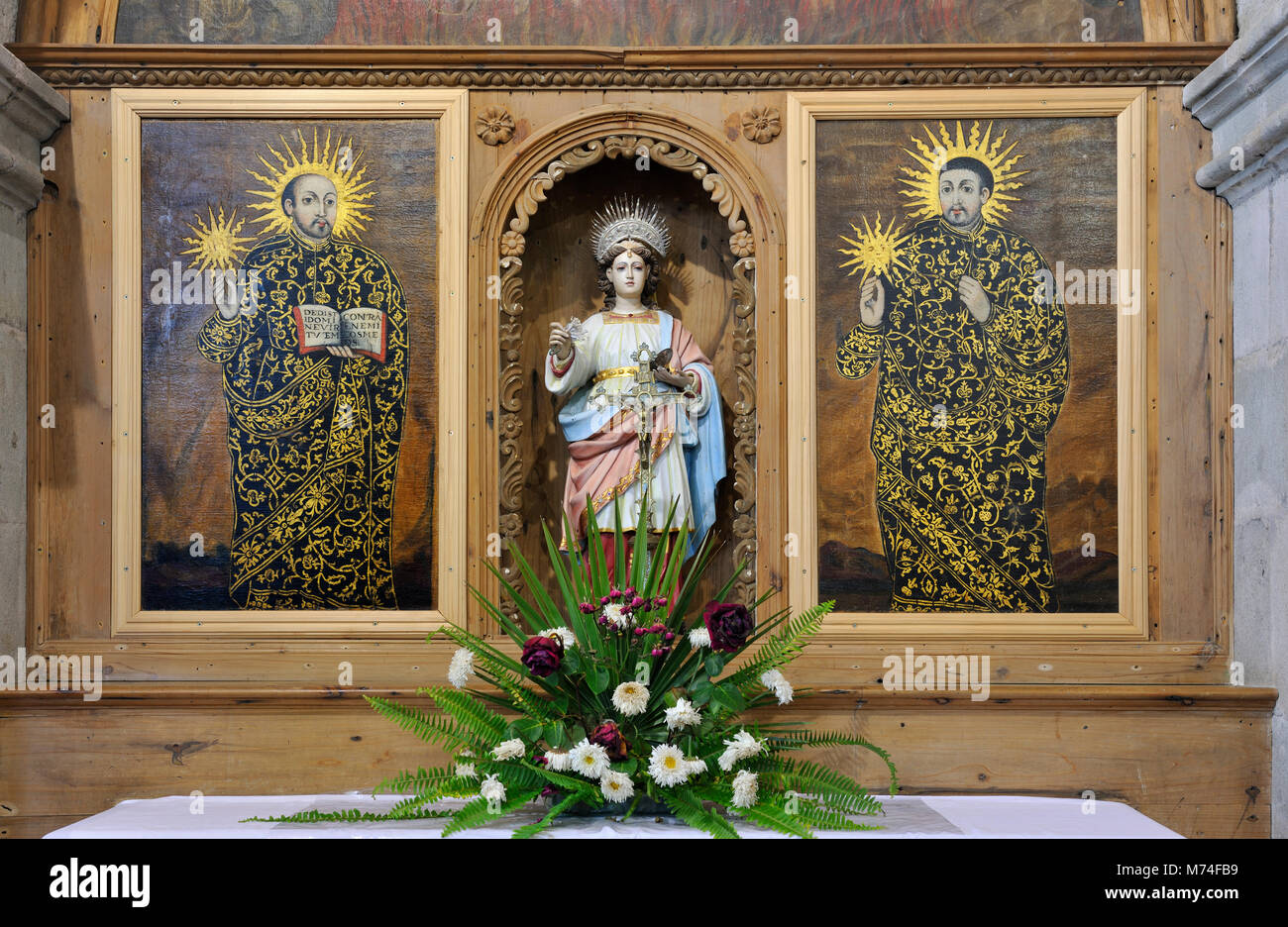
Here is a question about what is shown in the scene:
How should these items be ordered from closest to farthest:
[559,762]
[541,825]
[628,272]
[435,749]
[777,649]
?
[541,825] < [559,762] < [777,649] < [435,749] < [628,272]

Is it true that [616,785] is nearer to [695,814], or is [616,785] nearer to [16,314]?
[695,814]

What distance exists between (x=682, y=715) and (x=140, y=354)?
268cm

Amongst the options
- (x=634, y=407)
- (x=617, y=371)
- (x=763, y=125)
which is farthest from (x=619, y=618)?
(x=763, y=125)

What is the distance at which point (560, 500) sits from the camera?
15.5 feet

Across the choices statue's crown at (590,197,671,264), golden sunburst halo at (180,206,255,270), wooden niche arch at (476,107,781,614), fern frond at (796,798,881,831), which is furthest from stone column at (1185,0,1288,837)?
golden sunburst halo at (180,206,255,270)

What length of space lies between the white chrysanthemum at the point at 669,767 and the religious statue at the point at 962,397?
1.66 meters

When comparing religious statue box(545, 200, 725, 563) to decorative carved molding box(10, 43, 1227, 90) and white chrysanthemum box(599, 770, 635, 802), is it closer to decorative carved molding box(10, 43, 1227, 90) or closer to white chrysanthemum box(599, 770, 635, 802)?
decorative carved molding box(10, 43, 1227, 90)

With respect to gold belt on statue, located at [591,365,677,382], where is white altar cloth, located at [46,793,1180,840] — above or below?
below

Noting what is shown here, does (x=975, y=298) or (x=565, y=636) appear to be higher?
(x=975, y=298)

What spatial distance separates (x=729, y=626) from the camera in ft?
9.32

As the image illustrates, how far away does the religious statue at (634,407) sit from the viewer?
4.32 meters

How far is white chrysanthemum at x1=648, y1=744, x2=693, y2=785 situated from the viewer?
A: 9.23ft

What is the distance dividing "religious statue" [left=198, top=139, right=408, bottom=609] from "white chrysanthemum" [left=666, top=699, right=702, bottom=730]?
172 centimetres
